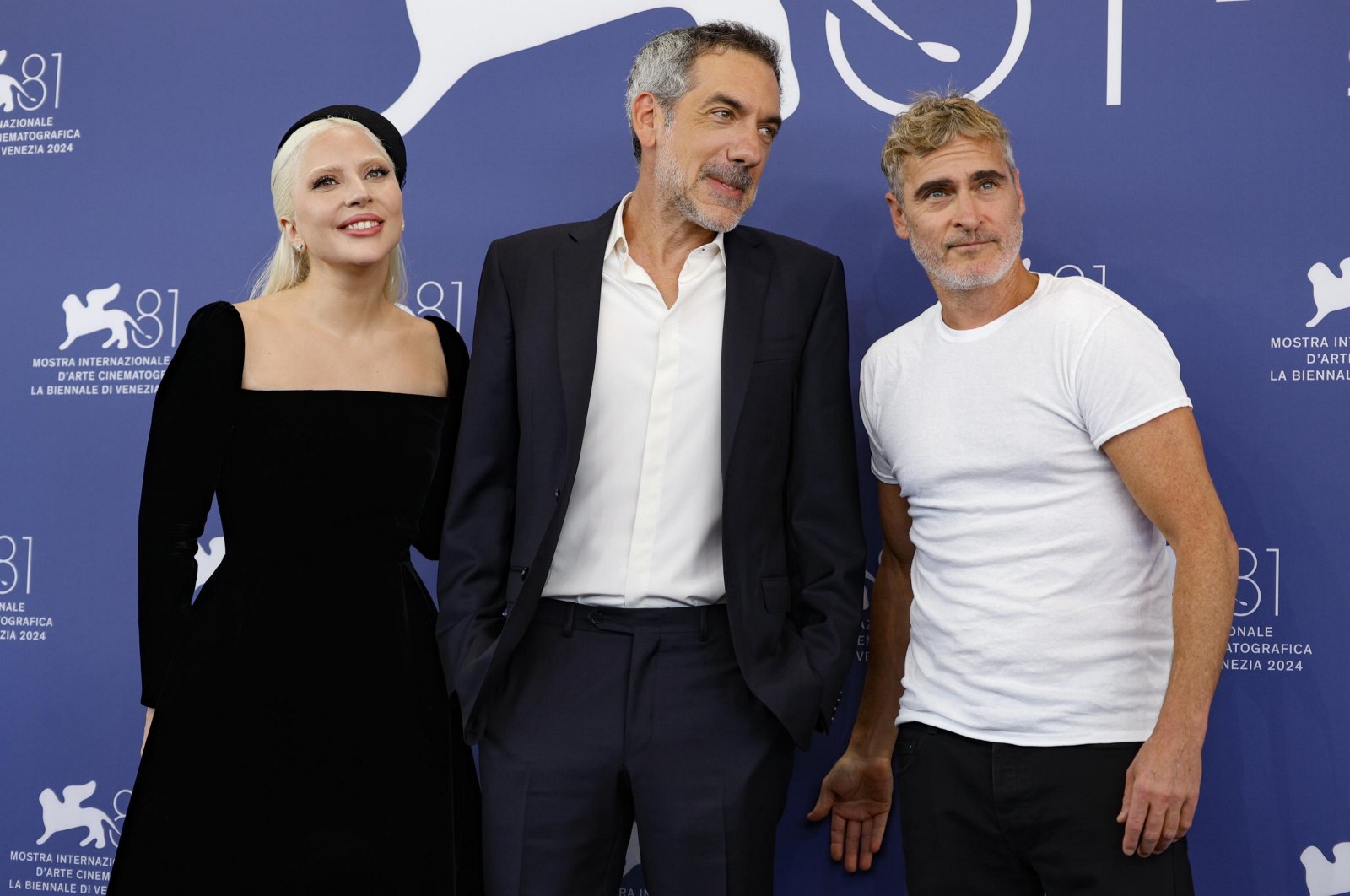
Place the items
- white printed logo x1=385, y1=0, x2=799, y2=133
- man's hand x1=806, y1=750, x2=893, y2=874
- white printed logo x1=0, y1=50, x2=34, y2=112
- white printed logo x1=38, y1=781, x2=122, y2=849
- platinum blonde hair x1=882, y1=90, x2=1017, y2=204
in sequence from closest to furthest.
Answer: platinum blonde hair x1=882, y1=90, x2=1017, y2=204 < man's hand x1=806, y1=750, x2=893, y2=874 < white printed logo x1=385, y1=0, x2=799, y2=133 < white printed logo x1=38, y1=781, x2=122, y2=849 < white printed logo x1=0, y1=50, x2=34, y2=112

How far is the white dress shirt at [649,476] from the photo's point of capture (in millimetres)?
2131

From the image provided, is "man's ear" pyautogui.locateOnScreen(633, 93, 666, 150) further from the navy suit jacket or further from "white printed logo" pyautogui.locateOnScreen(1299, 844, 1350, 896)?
"white printed logo" pyautogui.locateOnScreen(1299, 844, 1350, 896)

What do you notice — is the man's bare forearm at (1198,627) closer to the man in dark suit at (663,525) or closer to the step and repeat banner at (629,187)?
the man in dark suit at (663,525)

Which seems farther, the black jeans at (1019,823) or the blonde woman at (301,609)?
the blonde woman at (301,609)

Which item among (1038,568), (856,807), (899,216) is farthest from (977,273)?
(856,807)

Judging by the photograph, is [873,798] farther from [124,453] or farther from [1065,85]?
[124,453]

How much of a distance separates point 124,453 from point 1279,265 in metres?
2.84

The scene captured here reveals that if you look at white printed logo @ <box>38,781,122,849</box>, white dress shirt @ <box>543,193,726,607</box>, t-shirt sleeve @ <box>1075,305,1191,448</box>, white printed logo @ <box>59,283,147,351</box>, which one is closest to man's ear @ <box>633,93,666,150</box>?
white dress shirt @ <box>543,193,726,607</box>

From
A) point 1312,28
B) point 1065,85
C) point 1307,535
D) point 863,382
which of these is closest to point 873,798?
point 863,382

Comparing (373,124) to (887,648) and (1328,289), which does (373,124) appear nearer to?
(887,648)

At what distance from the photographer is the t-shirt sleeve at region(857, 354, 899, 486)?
2301mm

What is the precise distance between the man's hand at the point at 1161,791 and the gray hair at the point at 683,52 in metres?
1.42

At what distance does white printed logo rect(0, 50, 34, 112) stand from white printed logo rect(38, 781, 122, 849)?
1.86m

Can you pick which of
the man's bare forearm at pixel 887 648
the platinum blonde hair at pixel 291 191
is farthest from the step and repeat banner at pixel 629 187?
the platinum blonde hair at pixel 291 191
